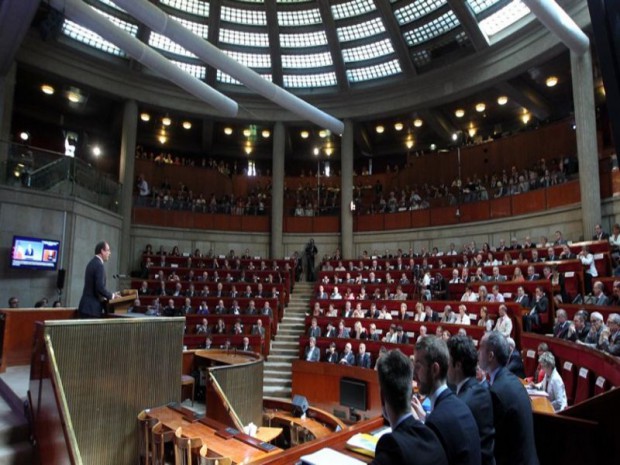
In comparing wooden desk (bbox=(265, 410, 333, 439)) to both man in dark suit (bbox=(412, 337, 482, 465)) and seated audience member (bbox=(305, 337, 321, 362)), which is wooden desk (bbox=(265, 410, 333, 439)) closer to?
seated audience member (bbox=(305, 337, 321, 362))

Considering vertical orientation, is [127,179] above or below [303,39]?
below

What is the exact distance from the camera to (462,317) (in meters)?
8.88

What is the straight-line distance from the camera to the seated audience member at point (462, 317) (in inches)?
347

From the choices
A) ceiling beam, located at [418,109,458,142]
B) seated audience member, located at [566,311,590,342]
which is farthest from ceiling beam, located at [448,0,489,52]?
seated audience member, located at [566,311,590,342]

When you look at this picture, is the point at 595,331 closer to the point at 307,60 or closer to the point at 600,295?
the point at 600,295

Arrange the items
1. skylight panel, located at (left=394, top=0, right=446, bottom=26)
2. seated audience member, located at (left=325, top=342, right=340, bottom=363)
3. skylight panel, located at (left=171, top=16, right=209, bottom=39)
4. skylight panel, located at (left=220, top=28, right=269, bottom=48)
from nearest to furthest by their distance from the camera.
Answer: seated audience member, located at (left=325, top=342, right=340, bottom=363) → skylight panel, located at (left=394, top=0, right=446, bottom=26) → skylight panel, located at (left=171, top=16, right=209, bottom=39) → skylight panel, located at (left=220, top=28, right=269, bottom=48)

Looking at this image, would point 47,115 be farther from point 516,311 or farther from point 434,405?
point 434,405

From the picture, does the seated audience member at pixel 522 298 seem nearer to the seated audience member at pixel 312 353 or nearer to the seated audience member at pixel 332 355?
the seated audience member at pixel 332 355

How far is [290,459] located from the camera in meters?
1.91

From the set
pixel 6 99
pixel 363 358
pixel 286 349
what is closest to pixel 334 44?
pixel 6 99

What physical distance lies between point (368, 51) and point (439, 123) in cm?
438

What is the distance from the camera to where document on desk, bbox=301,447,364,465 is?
1.80m

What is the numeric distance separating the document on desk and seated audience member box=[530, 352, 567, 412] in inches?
129

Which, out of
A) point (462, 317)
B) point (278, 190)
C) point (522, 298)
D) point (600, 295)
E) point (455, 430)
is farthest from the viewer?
point (278, 190)
